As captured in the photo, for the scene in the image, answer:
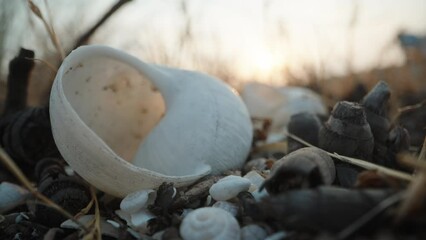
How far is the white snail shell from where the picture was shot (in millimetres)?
1146

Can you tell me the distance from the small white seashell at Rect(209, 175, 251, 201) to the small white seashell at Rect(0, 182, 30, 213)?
0.65 metres

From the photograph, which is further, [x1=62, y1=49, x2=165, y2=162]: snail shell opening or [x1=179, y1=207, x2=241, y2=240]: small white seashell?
[x1=62, y1=49, x2=165, y2=162]: snail shell opening

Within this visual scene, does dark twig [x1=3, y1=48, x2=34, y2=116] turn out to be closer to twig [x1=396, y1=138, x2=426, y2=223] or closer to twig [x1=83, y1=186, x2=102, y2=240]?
twig [x1=83, y1=186, x2=102, y2=240]

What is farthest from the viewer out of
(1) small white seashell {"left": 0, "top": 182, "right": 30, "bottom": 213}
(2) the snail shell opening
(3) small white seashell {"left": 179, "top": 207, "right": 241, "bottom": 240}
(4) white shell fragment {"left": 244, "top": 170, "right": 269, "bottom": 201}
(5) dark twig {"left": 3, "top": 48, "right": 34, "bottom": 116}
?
(5) dark twig {"left": 3, "top": 48, "right": 34, "bottom": 116}

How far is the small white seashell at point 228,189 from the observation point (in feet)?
3.59

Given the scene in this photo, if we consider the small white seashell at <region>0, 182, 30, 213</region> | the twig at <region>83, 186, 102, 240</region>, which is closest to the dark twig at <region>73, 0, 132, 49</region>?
the small white seashell at <region>0, 182, 30, 213</region>

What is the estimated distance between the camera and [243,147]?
148 cm

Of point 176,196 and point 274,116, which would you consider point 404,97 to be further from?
point 176,196

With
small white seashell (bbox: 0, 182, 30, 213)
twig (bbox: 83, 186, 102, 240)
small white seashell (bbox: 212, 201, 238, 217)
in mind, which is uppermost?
small white seashell (bbox: 212, 201, 238, 217)

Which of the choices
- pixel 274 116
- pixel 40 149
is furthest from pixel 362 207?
pixel 274 116

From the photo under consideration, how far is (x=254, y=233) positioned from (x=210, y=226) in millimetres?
98

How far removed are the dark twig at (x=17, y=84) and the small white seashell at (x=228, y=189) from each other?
3.63 ft

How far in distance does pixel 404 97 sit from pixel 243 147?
2.02 meters

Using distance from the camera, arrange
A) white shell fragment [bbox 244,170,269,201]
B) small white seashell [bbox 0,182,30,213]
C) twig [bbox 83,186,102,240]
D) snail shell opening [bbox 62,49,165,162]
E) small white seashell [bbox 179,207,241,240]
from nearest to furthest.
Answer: small white seashell [bbox 179,207,241,240] → twig [bbox 83,186,102,240] → white shell fragment [bbox 244,170,269,201] → small white seashell [bbox 0,182,30,213] → snail shell opening [bbox 62,49,165,162]
